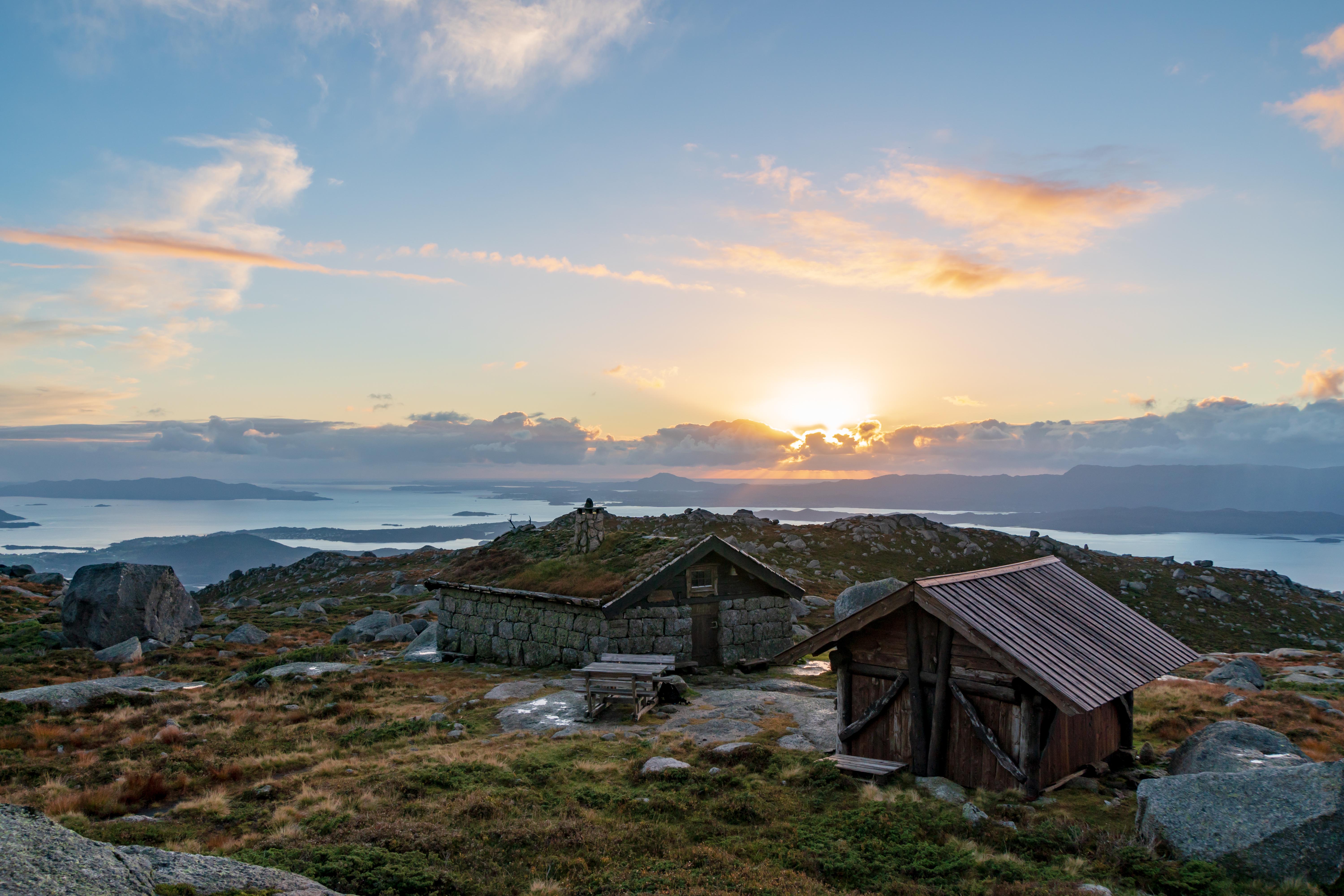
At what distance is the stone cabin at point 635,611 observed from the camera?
24.9m

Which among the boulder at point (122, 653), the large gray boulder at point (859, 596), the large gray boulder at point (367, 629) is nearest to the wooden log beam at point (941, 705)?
the large gray boulder at point (859, 596)

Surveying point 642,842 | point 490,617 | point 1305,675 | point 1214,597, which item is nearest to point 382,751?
point 642,842

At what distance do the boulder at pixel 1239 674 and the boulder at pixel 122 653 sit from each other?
141ft

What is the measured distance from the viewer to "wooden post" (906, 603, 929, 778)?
13.5m

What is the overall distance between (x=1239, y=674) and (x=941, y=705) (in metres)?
23.2

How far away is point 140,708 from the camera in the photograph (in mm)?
20594

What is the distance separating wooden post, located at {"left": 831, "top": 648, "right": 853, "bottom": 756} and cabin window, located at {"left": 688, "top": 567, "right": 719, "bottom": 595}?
449 inches

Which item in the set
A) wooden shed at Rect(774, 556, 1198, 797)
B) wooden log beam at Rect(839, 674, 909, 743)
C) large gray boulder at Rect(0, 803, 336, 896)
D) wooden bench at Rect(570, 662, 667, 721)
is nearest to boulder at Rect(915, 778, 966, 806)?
wooden shed at Rect(774, 556, 1198, 797)

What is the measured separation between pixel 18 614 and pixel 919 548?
64.9 metres

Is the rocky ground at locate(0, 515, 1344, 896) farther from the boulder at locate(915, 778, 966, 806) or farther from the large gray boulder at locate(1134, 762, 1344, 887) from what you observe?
the large gray boulder at locate(1134, 762, 1344, 887)

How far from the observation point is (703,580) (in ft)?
86.1

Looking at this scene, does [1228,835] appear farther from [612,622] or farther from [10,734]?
[10,734]

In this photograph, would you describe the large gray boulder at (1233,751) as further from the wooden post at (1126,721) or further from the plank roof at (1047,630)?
the plank roof at (1047,630)

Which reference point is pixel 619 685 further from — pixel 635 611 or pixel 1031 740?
pixel 1031 740
